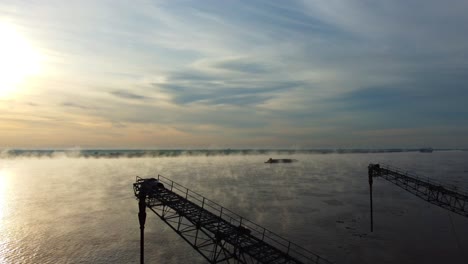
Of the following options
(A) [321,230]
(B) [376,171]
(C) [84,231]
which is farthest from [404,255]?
(C) [84,231]

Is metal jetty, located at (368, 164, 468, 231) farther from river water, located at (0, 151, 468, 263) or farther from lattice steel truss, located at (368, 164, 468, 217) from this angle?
river water, located at (0, 151, 468, 263)

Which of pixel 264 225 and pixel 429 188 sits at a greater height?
pixel 429 188

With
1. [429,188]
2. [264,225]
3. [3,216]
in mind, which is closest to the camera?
[429,188]

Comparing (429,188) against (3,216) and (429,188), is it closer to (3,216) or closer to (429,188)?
(429,188)

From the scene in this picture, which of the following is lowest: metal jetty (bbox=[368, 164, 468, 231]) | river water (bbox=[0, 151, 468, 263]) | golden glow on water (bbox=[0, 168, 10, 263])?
golden glow on water (bbox=[0, 168, 10, 263])

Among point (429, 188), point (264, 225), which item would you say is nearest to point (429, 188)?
point (429, 188)

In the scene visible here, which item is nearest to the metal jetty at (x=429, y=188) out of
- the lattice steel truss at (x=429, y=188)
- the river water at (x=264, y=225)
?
the lattice steel truss at (x=429, y=188)

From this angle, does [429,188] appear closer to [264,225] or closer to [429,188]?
[429,188]

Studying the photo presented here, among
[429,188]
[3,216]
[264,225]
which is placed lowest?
[3,216]

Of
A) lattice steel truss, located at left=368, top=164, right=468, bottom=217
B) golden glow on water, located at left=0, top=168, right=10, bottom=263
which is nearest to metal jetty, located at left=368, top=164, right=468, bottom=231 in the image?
lattice steel truss, located at left=368, top=164, right=468, bottom=217

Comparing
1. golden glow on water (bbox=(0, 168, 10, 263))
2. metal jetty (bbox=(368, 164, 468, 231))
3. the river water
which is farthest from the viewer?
metal jetty (bbox=(368, 164, 468, 231))

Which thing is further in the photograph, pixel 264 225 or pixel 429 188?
pixel 264 225

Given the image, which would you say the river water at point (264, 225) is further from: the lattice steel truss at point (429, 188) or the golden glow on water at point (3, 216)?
the lattice steel truss at point (429, 188)

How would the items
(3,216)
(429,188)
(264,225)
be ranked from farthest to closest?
(3,216) < (264,225) < (429,188)
